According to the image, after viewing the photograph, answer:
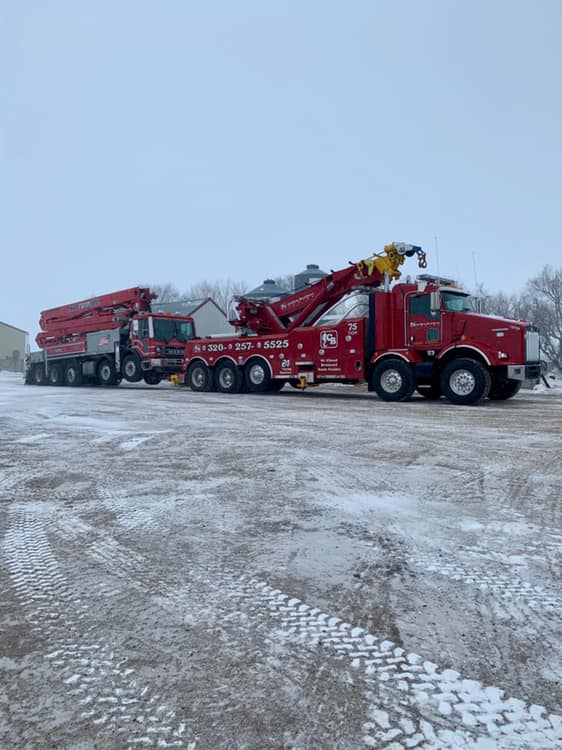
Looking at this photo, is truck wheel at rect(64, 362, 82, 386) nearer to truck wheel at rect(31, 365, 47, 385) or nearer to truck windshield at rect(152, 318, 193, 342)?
truck wheel at rect(31, 365, 47, 385)

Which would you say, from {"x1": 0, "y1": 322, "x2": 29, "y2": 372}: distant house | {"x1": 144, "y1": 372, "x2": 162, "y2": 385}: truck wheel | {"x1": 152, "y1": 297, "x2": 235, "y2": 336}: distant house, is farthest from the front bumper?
{"x1": 0, "y1": 322, "x2": 29, "y2": 372}: distant house

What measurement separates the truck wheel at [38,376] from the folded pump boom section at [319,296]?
13.6m

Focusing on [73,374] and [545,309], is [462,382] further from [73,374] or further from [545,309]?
[545,309]

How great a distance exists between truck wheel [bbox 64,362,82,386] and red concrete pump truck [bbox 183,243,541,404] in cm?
864

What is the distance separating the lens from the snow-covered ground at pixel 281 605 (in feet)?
5.93

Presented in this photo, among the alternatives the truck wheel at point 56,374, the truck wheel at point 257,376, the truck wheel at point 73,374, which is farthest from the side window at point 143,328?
the truck wheel at point 56,374

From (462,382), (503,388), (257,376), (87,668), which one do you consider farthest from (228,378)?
(87,668)

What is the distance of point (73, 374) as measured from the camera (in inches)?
981

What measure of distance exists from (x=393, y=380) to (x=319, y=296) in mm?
3941

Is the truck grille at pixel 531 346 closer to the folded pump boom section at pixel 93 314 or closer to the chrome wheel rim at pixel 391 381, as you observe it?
the chrome wheel rim at pixel 391 381

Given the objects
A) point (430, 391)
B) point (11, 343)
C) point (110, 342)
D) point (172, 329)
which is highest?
point (11, 343)

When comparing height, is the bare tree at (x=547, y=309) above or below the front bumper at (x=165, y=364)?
above

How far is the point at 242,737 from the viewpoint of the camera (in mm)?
1726

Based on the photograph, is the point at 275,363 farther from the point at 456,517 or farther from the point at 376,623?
the point at 376,623
